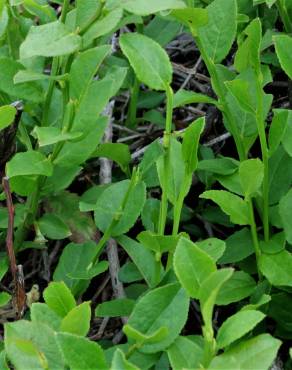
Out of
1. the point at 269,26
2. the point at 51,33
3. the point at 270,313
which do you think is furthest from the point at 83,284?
the point at 269,26

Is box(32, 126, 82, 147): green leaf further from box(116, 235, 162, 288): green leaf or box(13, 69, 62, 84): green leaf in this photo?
box(116, 235, 162, 288): green leaf

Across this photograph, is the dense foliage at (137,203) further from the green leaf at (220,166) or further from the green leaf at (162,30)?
the green leaf at (162,30)

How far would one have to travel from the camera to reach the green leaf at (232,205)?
44.8 inches

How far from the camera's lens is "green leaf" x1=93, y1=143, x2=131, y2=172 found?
126cm

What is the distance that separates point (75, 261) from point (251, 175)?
0.34m

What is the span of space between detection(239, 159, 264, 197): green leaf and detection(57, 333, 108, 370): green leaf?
0.37 m

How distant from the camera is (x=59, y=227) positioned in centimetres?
128

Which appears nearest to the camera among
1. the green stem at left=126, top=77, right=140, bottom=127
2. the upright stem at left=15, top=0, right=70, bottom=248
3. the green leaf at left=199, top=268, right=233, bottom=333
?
the green leaf at left=199, top=268, right=233, bottom=333

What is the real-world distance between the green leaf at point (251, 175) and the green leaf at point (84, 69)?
0.26m

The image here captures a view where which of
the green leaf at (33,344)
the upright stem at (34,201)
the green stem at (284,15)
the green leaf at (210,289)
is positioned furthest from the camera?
the green stem at (284,15)

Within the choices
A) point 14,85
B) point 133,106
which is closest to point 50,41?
point 14,85

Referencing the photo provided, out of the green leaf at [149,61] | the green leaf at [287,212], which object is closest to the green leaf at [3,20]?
the green leaf at [149,61]

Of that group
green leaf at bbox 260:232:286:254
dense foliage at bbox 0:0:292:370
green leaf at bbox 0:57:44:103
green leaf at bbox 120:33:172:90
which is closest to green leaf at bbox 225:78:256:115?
dense foliage at bbox 0:0:292:370

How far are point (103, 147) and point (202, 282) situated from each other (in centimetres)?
43
